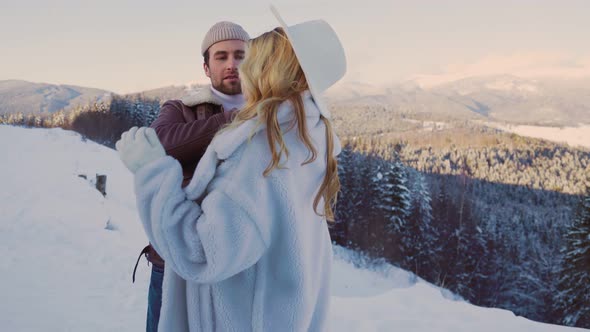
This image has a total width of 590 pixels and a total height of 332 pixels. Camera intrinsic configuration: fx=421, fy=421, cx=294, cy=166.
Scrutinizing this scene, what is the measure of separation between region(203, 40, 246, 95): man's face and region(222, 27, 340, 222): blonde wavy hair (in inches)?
16.4

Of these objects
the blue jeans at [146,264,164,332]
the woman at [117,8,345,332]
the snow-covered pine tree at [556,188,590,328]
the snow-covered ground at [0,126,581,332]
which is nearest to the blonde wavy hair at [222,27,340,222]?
the woman at [117,8,345,332]

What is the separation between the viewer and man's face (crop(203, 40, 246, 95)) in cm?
170

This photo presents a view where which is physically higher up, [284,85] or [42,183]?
[284,85]

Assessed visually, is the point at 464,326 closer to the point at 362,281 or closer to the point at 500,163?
the point at 362,281

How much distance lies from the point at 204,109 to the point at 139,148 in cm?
46

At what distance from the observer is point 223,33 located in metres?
1.73

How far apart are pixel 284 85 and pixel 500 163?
254 feet

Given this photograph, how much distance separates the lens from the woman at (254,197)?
3.74 ft

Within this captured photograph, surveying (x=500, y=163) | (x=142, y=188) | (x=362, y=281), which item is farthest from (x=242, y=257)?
(x=500, y=163)

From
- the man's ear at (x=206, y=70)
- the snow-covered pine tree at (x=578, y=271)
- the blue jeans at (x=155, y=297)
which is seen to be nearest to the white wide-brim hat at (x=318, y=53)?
the man's ear at (x=206, y=70)

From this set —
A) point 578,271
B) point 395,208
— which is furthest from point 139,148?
point 395,208

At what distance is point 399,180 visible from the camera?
2684 cm

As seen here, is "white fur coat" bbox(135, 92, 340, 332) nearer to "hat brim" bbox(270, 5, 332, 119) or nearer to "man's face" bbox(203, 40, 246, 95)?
"hat brim" bbox(270, 5, 332, 119)

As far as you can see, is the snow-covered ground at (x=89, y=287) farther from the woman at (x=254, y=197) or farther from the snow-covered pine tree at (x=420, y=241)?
the snow-covered pine tree at (x=420, y=241)
